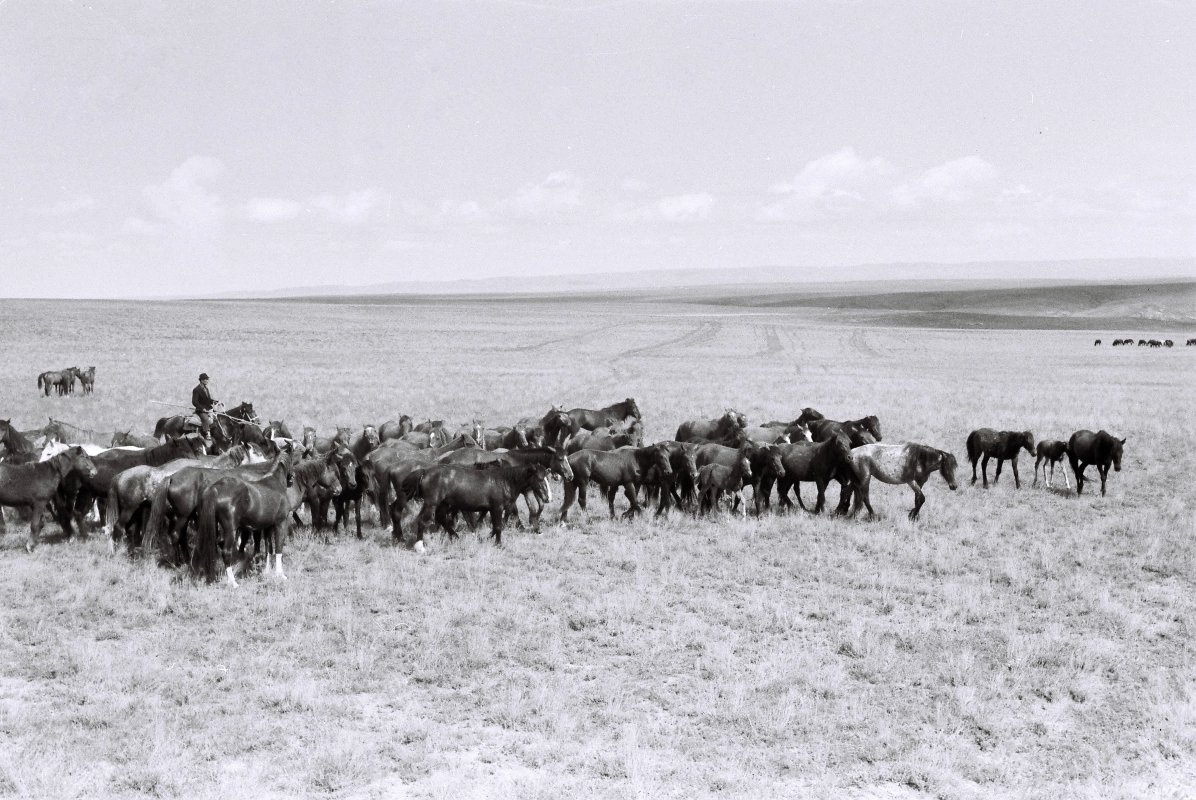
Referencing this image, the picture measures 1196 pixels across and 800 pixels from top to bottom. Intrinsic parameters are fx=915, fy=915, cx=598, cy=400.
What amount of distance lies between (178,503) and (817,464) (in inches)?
384

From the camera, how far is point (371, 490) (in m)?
13.6

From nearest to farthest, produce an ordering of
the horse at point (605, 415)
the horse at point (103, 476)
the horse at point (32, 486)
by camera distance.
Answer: the horse at point (32, 486)
the horse at point (103, 476)
the horse at point (605, 415)

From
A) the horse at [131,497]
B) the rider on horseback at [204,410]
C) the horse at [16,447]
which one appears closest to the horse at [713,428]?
the rider on horseback at [204,410]

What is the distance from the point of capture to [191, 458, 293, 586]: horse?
10.7 m

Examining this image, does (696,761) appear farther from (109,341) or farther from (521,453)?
(109,341)

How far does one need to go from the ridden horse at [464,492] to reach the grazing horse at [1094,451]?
10.7m

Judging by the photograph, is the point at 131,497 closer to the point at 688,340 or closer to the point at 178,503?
the point at 178,503

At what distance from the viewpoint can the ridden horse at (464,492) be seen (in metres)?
12.9

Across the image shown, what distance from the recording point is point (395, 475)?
44.3 feet

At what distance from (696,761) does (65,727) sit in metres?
5.08

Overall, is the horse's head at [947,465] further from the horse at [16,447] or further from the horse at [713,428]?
the horse at [16,447]

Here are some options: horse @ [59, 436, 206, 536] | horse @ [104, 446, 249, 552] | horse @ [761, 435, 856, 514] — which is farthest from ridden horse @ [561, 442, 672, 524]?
horse @ [59, 436, 206, 536]

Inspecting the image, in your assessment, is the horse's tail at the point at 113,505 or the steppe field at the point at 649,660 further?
the horse's tail at the point at 113,505

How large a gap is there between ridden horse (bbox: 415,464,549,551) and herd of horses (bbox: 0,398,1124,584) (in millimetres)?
20
